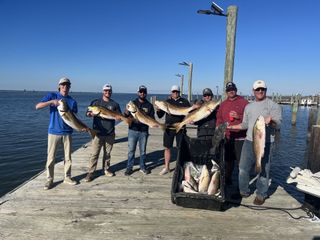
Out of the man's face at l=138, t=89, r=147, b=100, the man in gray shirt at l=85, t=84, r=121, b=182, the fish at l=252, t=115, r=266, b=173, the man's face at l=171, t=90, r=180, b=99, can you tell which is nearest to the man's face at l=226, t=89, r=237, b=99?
the fish at l=252, t=115, r=266, b=173

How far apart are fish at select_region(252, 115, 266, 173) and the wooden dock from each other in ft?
3.01

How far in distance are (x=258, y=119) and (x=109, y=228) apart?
275cm

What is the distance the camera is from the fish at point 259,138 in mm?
4504

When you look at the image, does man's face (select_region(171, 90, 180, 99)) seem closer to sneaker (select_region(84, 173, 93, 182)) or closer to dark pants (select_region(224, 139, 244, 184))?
dark pants (select_region(224, 139, 244, 184))

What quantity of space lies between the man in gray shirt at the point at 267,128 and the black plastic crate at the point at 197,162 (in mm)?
448

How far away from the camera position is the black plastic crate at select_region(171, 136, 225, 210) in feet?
14.6

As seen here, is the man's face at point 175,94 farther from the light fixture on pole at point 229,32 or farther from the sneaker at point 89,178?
the sneaker at point 89,178

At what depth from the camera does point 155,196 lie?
5270 mm

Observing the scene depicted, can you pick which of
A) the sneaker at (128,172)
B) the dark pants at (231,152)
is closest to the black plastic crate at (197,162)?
the dark pants at (231,152)

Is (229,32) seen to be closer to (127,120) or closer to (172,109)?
(172,109)

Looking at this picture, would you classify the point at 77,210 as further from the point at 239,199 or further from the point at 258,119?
the point at 258,119

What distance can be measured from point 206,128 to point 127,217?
263 cm

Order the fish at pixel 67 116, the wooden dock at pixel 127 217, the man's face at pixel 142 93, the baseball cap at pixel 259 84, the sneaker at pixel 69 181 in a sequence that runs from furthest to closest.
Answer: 1. the man's face at pixel 142 93
2. the sneaker at pixel 69 181
3. the fish at pixel 67 116
4. the baseball cap at pixel 259 84
5. the wooden dock at pixel 127 217

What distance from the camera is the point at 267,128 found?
4.88 metres
